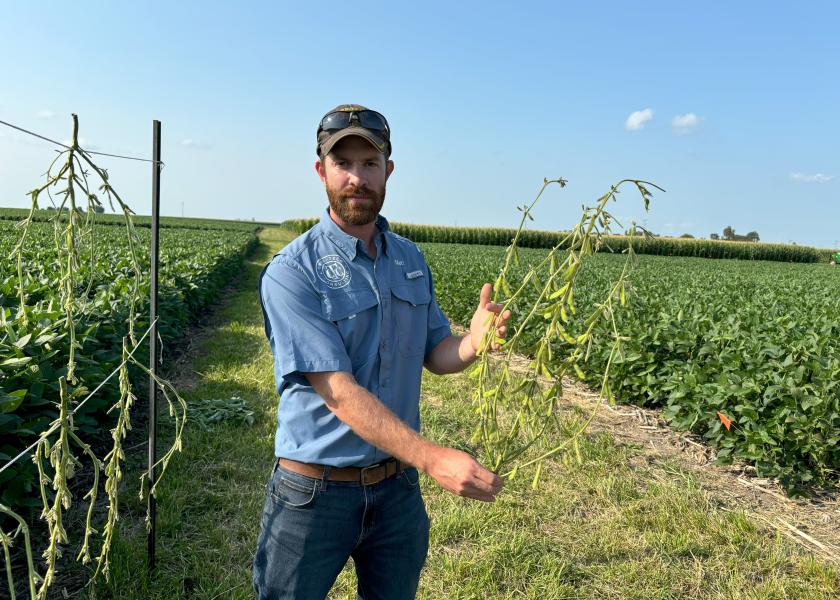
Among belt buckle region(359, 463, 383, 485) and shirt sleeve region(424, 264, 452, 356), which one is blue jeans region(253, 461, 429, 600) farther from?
shirt sleeve region(424, 264, 452, 356)

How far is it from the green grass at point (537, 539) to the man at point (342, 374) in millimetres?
1413

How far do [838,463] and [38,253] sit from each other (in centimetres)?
1167

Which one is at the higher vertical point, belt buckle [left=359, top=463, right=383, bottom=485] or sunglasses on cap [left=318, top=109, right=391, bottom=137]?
sunglasses on cap [left=318, top=109, right=391, bottom=137]

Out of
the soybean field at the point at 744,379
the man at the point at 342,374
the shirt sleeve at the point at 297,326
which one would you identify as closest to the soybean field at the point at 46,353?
the shirt sleeve at the point at 297,326

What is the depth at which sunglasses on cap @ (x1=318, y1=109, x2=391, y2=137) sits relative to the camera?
2.42 metres

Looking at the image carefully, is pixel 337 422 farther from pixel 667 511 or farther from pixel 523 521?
pixel 667 511

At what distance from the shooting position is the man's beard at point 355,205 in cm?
244

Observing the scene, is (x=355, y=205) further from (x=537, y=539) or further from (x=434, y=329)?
(x=537, y=539)

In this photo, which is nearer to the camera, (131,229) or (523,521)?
(131,229)

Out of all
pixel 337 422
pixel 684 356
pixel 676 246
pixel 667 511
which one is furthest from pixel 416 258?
pixel 676 246

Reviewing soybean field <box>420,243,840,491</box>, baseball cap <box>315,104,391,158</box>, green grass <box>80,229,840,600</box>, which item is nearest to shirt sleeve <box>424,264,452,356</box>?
baseball cap <box>315,104,391,158</box>

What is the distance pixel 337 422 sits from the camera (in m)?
2.33

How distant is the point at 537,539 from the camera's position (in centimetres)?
425

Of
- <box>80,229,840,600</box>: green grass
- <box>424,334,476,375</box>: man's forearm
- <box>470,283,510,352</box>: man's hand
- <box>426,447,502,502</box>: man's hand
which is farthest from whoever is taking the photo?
<box>80,229,840,600</box>: green grass
